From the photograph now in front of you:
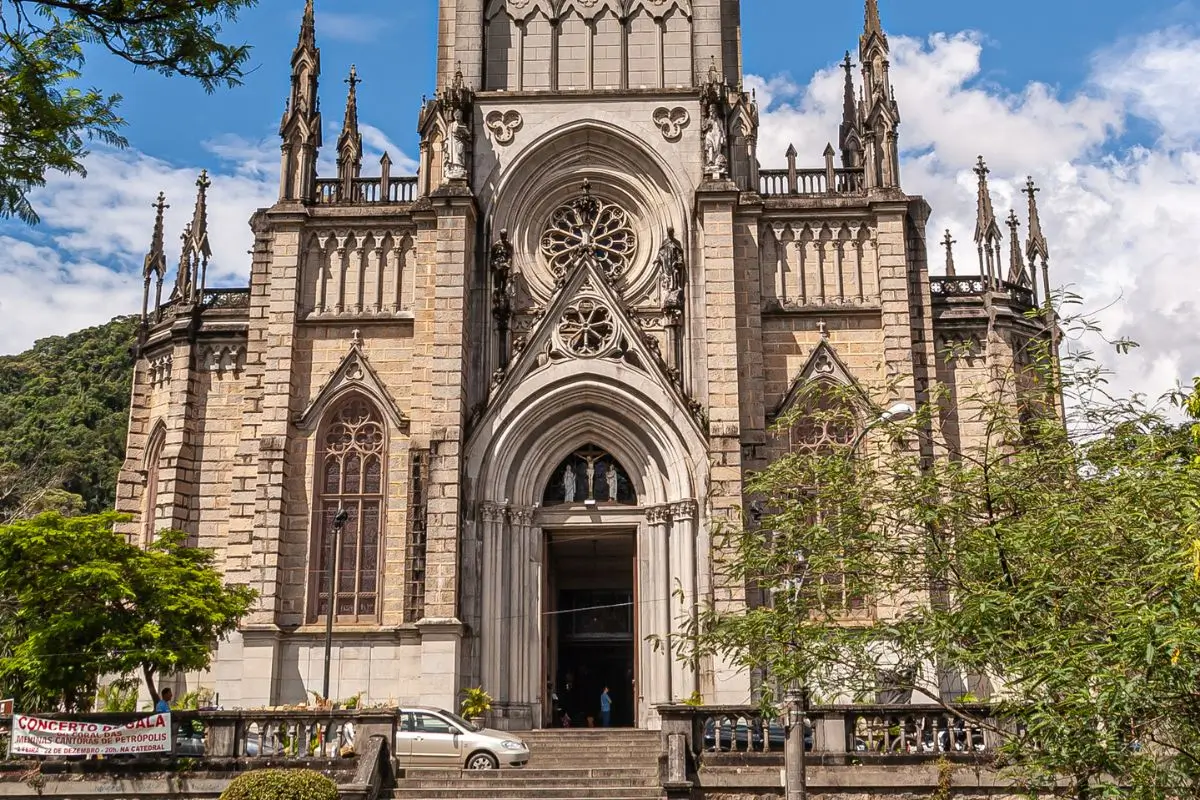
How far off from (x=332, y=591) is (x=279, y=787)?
28.1ft

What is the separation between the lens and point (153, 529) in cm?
3023

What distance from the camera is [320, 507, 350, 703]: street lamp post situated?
979 inches

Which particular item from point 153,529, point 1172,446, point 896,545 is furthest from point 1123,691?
point 153,529

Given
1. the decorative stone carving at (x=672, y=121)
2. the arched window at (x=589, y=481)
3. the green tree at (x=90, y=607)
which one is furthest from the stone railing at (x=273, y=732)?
the decorative stone carving at (x=672, y=121)

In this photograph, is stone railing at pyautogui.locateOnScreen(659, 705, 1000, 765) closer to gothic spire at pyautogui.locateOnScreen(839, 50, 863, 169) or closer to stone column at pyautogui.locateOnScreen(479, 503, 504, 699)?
stone column at pyautogui.locateOnScreen(479, 503, 504, 699)

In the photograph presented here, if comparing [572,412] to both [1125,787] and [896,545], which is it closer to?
[896,545]

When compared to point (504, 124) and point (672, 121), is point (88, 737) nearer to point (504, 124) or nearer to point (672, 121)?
point (504, 124)

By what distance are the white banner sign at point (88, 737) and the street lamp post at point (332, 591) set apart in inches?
162

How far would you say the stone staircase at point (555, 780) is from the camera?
19906mm

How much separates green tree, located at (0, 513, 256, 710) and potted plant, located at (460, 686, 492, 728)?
534cm

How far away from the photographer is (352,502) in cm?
2898

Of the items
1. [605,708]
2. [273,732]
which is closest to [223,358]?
[605,708]

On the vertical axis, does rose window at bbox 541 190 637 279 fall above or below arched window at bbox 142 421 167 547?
above

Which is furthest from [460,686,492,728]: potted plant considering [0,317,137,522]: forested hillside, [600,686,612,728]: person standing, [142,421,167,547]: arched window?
[0,317,137,522]: forested hillside
